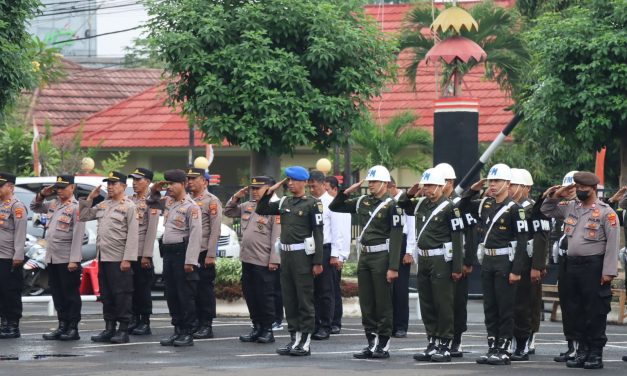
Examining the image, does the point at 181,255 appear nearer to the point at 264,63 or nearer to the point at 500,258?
the point at 500,258

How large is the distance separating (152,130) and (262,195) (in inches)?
907

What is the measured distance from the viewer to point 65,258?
1612cm

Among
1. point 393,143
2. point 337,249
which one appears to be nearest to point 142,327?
point 337,249

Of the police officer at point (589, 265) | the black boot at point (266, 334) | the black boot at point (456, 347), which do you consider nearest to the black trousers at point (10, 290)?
the black boot at point (266, 334)

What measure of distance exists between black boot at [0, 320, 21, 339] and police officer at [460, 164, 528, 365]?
5.71 meters

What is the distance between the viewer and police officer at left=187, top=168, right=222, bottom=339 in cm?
1617

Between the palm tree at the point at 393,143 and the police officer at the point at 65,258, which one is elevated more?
the palm tree at the point at 393,143

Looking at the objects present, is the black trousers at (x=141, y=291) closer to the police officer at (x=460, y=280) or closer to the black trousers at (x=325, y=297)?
the black trousers at (x=325, y=297)

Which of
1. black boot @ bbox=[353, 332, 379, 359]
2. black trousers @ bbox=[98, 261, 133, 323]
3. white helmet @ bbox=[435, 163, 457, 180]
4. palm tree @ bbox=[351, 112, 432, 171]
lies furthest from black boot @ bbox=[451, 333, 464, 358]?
palm tree @ bbox=[351, 112, 432, 171]

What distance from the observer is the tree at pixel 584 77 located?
2016 cm

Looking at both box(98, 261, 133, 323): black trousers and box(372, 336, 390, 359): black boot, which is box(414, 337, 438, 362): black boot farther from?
box(98, 261, 133, 323): black trousers

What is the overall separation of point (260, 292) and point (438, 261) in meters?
2.82

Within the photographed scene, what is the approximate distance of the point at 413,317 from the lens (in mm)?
19859

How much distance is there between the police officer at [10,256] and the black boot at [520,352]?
235 inches
